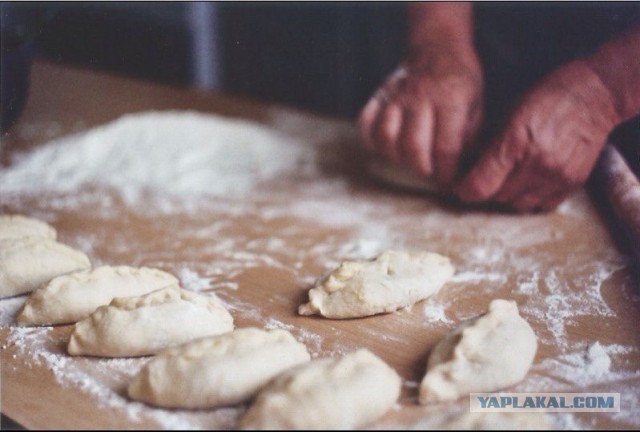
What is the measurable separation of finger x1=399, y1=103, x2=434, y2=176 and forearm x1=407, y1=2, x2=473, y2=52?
271 mm

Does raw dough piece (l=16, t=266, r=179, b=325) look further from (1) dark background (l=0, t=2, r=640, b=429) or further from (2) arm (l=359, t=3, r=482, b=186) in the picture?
(2) arm (l=359, t=3, r=482, b=186)

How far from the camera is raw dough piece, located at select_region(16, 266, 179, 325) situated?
119 cm

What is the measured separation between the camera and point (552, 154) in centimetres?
161

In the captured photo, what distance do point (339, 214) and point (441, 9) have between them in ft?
2.25

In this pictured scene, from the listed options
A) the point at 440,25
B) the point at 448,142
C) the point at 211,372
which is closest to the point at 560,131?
the point at 448,142

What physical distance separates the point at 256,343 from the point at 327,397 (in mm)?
166

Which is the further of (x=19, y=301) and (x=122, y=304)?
(x=19, y=301)

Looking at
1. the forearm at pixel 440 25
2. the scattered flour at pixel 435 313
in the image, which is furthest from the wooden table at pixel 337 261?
the forearm at pixel 440 25

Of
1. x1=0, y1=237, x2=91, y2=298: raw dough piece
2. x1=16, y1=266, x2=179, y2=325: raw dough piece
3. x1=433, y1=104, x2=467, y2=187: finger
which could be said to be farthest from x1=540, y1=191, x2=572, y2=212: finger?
x1=0, y1=237, x2=91, y2=298: raw dough piece

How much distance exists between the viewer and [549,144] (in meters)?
1.60

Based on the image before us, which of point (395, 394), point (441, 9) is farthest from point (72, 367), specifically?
point (441, 9)

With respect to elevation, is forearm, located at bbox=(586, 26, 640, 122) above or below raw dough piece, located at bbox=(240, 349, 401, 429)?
above

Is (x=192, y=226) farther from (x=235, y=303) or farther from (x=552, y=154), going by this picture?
(x=552, y=154)

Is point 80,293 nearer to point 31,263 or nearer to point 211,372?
point 31,263
